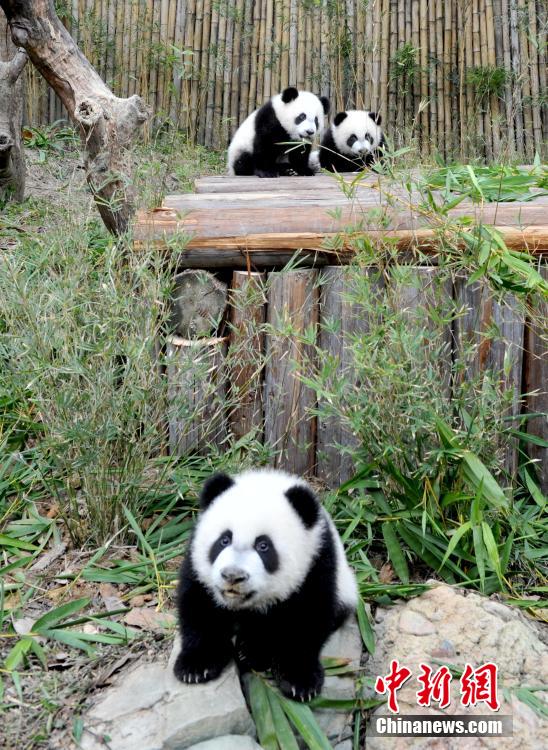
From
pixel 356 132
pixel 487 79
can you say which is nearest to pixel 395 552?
pixel 356 132

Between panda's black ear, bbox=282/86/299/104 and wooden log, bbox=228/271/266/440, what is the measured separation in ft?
12.4

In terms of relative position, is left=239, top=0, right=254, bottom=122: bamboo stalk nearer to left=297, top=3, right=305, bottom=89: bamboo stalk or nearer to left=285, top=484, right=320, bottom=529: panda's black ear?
left=297, top=3, right=305, bottom=89: bamboo stalk

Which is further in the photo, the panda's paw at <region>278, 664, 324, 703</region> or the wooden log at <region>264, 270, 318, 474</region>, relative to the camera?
the wooden log at <region>264, 270, 318, 474</region>

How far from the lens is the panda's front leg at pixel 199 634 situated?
2.34 metres

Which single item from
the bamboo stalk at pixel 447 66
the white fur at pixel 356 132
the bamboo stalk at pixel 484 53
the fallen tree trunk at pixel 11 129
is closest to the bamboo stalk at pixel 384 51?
the bamboo stalk at pixel 447 66

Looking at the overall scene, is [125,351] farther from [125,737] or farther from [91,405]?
[125,737]

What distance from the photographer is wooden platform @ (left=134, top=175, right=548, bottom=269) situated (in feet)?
11.2

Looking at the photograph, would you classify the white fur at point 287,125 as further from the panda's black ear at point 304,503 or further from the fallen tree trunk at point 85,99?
the panda's black ear at point 304,503

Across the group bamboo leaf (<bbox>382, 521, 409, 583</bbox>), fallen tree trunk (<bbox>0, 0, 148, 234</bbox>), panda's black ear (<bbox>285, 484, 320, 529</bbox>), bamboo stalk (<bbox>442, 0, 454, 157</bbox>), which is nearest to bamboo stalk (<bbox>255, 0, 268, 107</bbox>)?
bamboo stalk (<bbox>442, 0, 454, 157</bbox>)

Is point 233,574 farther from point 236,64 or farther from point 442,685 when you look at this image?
point 236,64

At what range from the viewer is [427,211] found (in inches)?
131

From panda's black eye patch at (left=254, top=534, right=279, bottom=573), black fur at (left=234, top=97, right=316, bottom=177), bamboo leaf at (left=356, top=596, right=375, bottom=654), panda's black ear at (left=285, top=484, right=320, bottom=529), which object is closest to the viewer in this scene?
panda's black eye patch at (left=254, top=534, right=279, bottom=573)

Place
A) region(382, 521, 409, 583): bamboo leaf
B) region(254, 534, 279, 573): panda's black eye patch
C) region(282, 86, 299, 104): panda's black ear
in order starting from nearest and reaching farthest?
region(254, 534, 279, 573): panda's black eye patch < region(382, 521, 409, 583): bamboo leaf < region(282, 86, 299, 104): panda's black ear

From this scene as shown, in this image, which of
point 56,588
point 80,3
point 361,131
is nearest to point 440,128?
point 361,131
